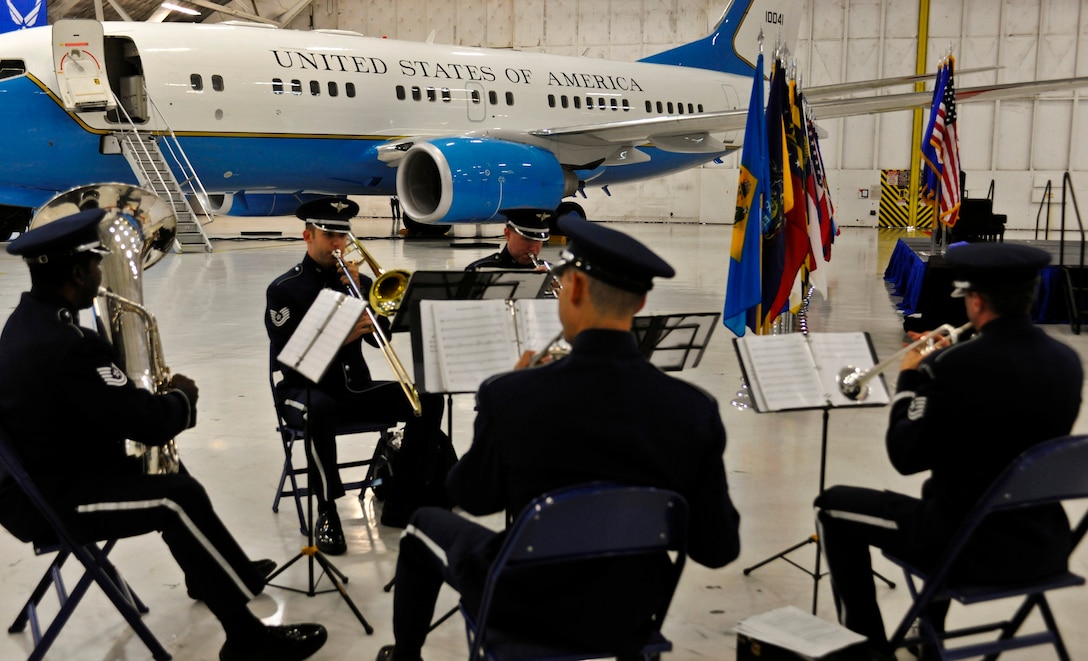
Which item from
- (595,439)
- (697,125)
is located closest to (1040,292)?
(697,125)

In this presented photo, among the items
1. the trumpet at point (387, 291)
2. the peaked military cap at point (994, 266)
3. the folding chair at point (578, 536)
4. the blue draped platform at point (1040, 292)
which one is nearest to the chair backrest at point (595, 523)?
the folding chair at point (578, 536)

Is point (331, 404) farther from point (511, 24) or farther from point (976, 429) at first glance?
point (511, 24)

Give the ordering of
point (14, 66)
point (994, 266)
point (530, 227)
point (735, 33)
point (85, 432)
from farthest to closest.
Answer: point (735, 33) → point (14, 66) → point (530, 227) → point (85, 432) → point (994, 266)

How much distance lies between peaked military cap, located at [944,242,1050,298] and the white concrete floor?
114cm

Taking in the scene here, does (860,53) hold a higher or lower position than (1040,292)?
higher

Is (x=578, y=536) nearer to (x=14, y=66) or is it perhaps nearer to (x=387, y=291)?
(x=387, y=291)

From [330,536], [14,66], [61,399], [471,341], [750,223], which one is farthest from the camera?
[14,66]

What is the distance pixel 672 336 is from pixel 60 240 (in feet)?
6.23

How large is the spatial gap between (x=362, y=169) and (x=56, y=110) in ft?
13.8

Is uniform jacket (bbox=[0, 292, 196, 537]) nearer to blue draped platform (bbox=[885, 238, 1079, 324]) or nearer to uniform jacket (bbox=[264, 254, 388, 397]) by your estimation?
uniform jacket (bbox=[264, 254, 388, 397])

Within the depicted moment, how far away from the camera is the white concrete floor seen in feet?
10.3

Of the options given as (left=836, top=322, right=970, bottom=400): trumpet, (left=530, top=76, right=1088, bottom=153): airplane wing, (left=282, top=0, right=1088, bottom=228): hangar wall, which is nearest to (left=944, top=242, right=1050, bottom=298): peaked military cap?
(left=836, top=322, right=970, bottom=400): trumpet

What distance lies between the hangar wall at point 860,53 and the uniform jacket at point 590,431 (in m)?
23.5

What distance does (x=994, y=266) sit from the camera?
2.55 m
